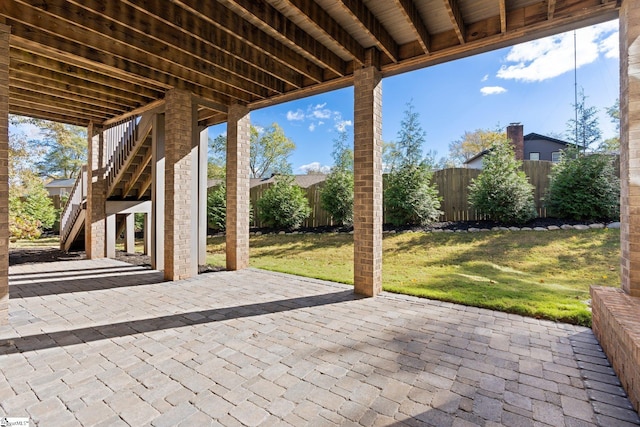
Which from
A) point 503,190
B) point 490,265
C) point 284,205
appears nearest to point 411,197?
point 503,190

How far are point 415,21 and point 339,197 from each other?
7202 mm

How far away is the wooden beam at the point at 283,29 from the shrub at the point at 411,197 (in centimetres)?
524

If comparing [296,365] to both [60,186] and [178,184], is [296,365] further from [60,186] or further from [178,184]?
[60,186]

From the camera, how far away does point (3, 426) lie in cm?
176

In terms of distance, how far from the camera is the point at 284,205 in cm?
1141

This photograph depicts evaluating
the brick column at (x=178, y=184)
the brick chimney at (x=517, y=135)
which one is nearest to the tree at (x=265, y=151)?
the brick chimney at (x=517, y=135)

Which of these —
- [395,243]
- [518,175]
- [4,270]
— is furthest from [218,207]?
[518,175]

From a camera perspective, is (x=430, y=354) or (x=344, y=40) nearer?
(x=430, y=354)

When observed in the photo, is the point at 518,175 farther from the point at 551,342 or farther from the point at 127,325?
the point at 127,325

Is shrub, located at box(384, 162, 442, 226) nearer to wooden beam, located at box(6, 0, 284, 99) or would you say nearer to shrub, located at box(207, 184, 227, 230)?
Answer: wooden beam, located at box(6, 0, 284, 99)

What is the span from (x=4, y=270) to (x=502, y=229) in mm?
9984

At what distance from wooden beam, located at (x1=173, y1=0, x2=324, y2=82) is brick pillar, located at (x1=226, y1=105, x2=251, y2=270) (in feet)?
7.01

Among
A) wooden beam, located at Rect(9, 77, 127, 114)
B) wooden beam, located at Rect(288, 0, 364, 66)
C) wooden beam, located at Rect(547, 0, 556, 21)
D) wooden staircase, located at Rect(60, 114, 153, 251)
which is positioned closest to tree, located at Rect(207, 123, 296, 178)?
wooden staircase, located at Rect(60, 114, 153, 251)

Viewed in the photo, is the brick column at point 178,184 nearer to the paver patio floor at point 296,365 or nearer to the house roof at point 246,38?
the house roof at point 246,38
